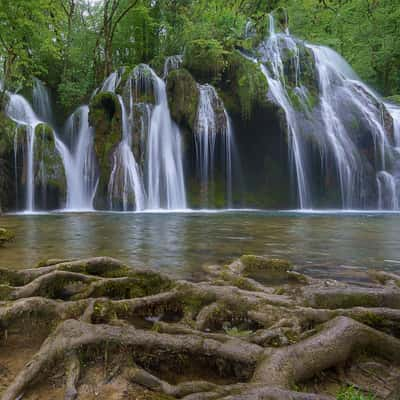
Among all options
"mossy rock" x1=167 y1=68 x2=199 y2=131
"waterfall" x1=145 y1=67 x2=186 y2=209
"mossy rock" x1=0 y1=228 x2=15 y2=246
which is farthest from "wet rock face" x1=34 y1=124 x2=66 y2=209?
"mossy rock" x1=0 y1=228 x2=15 y2=246

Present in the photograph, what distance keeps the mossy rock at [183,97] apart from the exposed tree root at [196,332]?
16.3 m

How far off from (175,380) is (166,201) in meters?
16.3

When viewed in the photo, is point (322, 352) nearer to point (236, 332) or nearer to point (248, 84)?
point (236, 332)

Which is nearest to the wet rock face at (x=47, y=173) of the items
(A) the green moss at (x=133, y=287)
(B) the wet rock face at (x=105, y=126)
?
(B) the wet rock face at (x=105, y=126)

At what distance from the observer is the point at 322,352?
197cm

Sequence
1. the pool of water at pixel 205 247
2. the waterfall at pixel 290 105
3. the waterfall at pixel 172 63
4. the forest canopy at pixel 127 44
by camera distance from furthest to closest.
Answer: the waterfall at pixel 172 63 → the forest canopy at pixel 127 44 → the waterfall at pixel 290 105 → the pool of water at pixel 205 247

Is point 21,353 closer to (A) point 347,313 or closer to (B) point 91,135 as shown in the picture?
(A) point 347,313

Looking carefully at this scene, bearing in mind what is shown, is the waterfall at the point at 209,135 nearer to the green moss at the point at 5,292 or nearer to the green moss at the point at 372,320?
the green moss at the point at 5,292

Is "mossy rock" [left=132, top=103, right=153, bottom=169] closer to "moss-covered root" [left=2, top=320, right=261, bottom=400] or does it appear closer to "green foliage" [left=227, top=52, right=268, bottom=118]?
"green foliage" [left=227, top=52, right=268, bottom=118]

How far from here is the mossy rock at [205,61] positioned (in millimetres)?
19422

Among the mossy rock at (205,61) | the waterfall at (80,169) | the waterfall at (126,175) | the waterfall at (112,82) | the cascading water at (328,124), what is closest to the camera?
the waterfall at (126,175)

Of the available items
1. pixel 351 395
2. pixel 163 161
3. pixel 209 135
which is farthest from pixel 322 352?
pixel 209 135

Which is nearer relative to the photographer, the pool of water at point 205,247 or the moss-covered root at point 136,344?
the moss-covered root at point 136,344

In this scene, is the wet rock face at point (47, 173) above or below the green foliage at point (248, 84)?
below
